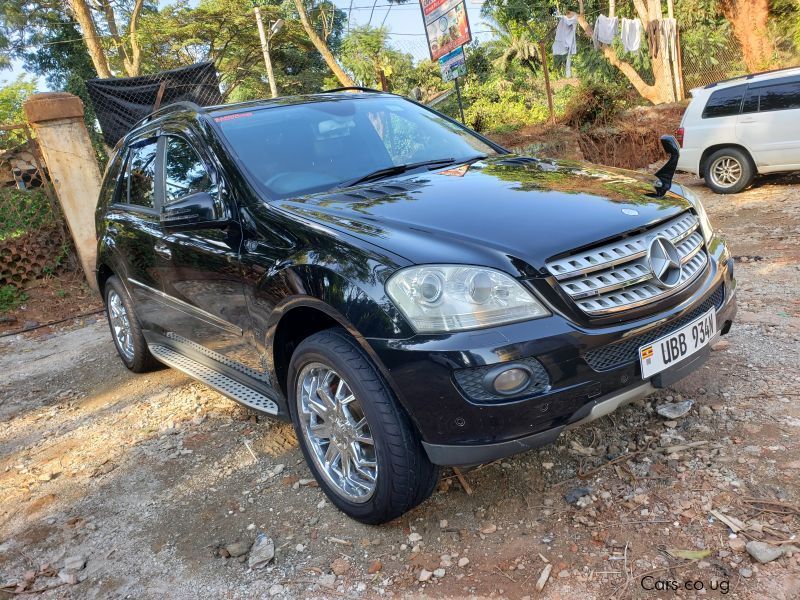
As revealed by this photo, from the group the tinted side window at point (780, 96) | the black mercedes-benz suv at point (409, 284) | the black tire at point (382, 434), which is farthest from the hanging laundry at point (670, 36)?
the black tire at point (382, 434)

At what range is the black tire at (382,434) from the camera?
2193 mm

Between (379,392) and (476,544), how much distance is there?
712 millimetres

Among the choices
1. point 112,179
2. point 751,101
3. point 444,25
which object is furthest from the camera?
point 444,25

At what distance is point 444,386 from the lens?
203 centimetres

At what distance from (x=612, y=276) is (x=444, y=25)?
320 inches

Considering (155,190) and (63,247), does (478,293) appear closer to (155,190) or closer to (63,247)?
(155,190)

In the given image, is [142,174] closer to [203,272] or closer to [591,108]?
[203,272]

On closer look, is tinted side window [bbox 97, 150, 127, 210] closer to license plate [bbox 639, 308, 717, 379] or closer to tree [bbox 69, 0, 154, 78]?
license plate [bbox 639, 308, 717, 379]

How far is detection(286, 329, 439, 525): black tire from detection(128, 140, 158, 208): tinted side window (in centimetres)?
197

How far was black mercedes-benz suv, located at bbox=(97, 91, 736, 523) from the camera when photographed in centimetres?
206

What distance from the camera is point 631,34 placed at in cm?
1697

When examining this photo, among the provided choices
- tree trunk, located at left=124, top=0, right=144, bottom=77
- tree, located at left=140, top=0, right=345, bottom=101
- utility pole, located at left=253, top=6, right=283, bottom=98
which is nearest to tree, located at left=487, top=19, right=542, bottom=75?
tree, located at left=140, top=0, right=345, bottom=101

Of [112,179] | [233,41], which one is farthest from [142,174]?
[233,41]

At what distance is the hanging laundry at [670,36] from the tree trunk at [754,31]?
9.32 feet
